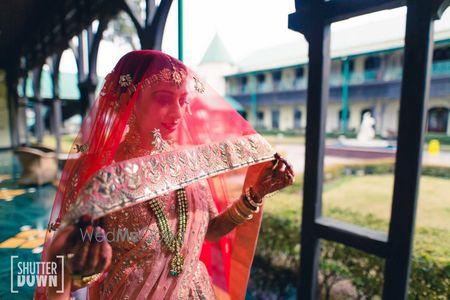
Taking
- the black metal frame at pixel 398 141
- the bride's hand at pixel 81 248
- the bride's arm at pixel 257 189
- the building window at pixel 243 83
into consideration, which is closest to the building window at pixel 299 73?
the building window at pixel 243 83

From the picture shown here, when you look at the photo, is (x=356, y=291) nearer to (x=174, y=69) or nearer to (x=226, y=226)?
(x=226, y=226)

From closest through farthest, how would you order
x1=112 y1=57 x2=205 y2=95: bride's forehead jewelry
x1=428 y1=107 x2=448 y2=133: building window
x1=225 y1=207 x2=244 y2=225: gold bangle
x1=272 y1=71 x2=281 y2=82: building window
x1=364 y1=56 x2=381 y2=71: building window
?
x1=112 y1=57 x2=205 y2=95: bride's forehead jewelry → x1=225 y1=207 x2=244 y2=225: gold bangle → x1=428 y1=107 x2=448 y2=133: building window → x1=364 y1=56 x2=381 y2=71: building window → x1=272 y1=71 x2=281 y2=82: building window

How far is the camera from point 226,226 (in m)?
1.29

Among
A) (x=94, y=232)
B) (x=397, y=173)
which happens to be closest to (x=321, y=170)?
(x=397, y=173)

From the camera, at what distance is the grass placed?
2952 mm

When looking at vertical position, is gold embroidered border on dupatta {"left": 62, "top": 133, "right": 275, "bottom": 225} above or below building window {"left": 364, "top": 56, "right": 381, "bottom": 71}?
below

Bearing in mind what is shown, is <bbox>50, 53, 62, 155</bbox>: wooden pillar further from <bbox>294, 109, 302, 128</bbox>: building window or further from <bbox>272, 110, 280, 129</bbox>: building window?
<bbox>272, 110, 280, 129</bbox>: building window

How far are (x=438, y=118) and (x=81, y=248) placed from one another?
801 inches

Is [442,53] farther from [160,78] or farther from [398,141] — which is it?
[160,78]

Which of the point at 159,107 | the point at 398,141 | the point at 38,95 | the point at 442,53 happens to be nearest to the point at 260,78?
the point at 442,53

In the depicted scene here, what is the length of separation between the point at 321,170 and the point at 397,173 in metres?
0.38

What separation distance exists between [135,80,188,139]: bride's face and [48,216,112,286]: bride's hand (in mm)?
447

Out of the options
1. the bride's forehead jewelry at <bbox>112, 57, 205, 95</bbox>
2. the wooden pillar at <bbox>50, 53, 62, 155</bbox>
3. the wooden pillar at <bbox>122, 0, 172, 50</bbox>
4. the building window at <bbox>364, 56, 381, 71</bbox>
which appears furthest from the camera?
the building window at <bbox>364, 56, 381, 71</bbox>

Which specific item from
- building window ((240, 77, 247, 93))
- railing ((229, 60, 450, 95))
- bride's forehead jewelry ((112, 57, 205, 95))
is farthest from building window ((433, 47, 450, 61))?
bride's forehead jewelry ((112, 57, 205, 95))
